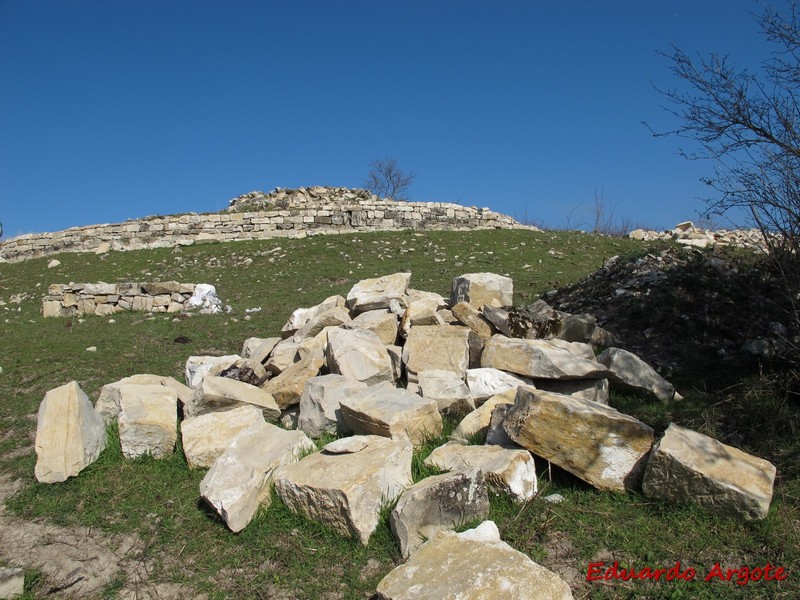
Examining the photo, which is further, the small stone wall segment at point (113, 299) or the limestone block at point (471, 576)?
the small stone wall segment at point (113, 299)

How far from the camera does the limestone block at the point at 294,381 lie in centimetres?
534

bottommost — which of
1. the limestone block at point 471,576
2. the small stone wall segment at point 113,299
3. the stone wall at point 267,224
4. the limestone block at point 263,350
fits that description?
the limestone block at point 471,576

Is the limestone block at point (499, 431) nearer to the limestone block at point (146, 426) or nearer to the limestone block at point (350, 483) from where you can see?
the limestone block at point (350, 483)

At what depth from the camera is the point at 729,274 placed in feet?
21.3

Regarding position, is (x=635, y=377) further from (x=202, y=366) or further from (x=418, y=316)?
(x=202, y=366)

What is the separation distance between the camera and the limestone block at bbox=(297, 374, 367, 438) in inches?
187

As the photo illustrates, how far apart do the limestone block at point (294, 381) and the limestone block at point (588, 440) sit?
7.38 feet

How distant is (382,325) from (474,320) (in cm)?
100

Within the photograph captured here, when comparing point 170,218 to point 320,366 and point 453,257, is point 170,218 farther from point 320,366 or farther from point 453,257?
point 320,366

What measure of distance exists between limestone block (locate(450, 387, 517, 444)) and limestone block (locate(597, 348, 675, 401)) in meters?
1.06

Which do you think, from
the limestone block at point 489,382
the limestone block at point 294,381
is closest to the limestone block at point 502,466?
the limestone block at point 489,382

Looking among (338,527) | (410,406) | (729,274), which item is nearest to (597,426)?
(410,406)

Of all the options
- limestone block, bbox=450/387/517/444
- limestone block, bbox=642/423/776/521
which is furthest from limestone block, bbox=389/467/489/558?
limestone block, bbox=642/423/776/521

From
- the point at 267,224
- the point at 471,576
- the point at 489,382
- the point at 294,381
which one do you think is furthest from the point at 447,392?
the point at 267,224
